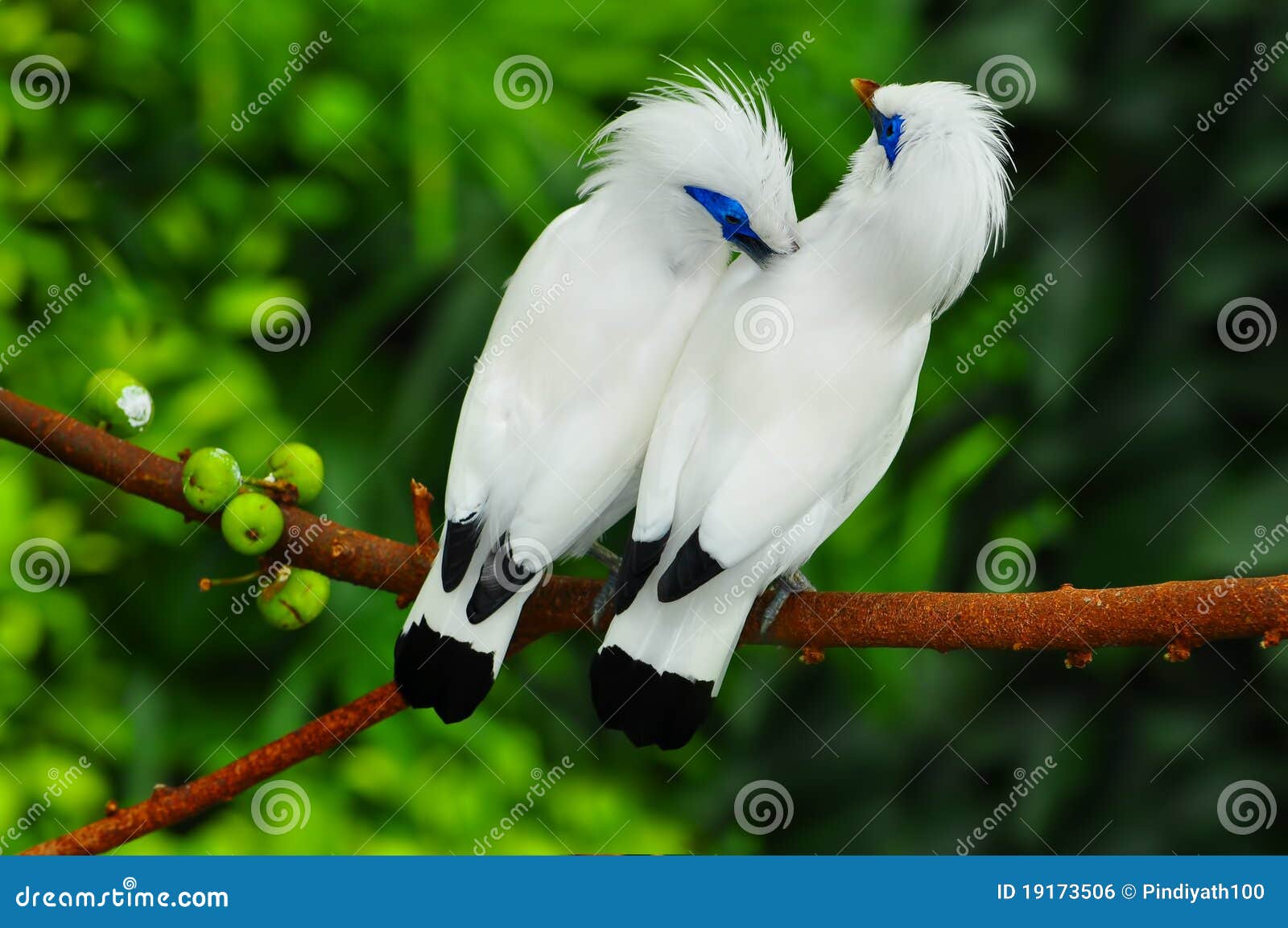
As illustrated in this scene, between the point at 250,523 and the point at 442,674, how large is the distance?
20 centimetres

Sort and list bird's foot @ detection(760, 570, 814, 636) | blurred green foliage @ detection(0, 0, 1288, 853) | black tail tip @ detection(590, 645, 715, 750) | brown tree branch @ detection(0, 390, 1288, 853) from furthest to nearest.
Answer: blurred green foliage @ detection(0, 0, 1288, 853) → bird's foot @ detection(760, 570, 814, 636) → black tail tip @ detection(590, 645, 715, 750) → brown tree branch @ detection(0, 390, 1288, 853)

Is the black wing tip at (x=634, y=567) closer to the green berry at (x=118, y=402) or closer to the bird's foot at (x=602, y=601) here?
the bird's foot at (x=602, y=601)

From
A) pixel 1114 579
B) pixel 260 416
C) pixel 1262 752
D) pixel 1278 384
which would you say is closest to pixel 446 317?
pixel 260 416

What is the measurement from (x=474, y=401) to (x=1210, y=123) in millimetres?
1213

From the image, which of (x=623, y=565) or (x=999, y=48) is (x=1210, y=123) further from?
(x=623, y=565)

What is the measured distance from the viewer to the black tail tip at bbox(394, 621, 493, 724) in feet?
3.15

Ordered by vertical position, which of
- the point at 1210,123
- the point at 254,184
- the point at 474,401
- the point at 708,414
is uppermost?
the point at 1210,123

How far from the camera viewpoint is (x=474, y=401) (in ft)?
3.44

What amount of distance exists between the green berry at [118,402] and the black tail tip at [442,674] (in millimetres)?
353

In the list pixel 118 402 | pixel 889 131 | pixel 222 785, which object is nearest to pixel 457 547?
pixel 222 785

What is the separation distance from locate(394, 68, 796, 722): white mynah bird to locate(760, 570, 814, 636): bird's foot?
0.51 feet

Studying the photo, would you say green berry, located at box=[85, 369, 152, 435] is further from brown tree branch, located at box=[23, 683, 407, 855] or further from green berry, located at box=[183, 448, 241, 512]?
brown tree branch, located at box=[23, 683, 407, 855]

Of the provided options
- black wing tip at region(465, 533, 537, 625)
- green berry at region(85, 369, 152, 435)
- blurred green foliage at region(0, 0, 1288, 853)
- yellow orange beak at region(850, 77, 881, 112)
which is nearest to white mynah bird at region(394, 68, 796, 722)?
black wing tip at region(465, 533, 537, 625)

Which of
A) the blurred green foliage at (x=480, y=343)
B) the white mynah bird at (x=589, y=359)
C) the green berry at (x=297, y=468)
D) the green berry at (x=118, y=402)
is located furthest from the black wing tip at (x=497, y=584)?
the blurred green foliage at (x=480, y=343)
